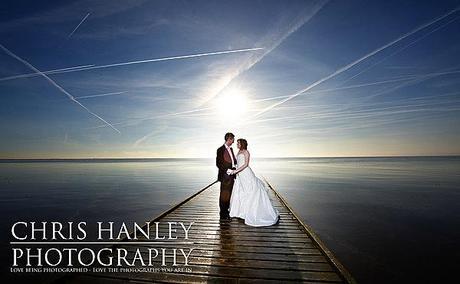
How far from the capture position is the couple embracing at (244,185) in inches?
291

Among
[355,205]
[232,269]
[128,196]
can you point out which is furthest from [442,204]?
[128,196]

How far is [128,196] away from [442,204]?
81.5 feet

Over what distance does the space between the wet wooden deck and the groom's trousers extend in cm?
53

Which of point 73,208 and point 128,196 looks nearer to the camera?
point 73,208

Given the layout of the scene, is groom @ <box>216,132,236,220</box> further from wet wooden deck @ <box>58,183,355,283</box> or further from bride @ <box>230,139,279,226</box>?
wet wooden deck @ <box>58,183,355,283</box>

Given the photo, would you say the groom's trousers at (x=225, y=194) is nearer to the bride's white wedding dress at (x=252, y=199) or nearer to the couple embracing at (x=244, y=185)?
the couple embracing at (x=244, y=185)

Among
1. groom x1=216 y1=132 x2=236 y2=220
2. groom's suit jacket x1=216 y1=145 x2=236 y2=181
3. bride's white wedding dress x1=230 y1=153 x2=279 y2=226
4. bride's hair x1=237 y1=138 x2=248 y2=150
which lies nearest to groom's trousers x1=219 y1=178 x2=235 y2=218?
groom x1=216 y1=132 x2=236 y2=220

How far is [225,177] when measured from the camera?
25.2 feet

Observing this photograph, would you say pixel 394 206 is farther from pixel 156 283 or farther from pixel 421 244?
pixel 156 283

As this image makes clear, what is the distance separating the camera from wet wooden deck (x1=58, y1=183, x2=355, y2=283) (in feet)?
13.9

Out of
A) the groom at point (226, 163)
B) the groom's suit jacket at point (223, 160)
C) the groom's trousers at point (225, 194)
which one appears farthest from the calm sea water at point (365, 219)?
the groom's suit jacket at point (223, 160)

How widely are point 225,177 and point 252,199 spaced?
98 centimetres

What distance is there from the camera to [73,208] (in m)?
18.2

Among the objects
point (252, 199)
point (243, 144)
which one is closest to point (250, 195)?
point (252, 199)
